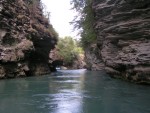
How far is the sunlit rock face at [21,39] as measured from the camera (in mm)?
23875

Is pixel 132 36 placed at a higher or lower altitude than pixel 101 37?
lower

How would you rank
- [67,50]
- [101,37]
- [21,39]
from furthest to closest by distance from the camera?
[67,50] < [101,37] < [21,39]

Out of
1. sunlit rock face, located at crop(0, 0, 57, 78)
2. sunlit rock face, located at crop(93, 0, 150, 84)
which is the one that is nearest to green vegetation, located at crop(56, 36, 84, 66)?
sunlit rock face, located at crop(0, 0, 57, 78)

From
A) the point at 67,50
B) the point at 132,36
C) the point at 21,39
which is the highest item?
the point at 67,50

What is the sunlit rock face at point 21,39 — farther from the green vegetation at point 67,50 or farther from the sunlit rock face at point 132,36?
the green vegetation at point 67,50

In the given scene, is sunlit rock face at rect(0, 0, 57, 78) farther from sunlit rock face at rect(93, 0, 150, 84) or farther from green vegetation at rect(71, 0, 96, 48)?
sunlit rock face at rect(93, 0, 150, 84)

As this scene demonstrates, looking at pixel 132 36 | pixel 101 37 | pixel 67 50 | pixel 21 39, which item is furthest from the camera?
pixel 67 50

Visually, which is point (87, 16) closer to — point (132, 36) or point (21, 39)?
point (21, 39)

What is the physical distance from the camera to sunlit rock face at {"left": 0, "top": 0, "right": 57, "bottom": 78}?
23.9m

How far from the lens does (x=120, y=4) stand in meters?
17.5

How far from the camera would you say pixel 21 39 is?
85.4 feet

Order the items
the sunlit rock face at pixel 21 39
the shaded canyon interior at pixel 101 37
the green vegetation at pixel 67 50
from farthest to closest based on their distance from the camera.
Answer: the green vegetation at pixel 67 50
the sunlit rock face at pixel 21 39
the shaded canyon interior at pixel 101 37

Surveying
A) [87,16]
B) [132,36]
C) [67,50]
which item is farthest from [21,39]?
[67,50]

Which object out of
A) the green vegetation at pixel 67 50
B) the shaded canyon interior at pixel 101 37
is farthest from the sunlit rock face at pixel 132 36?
the green vegetation at pixel 67 50
